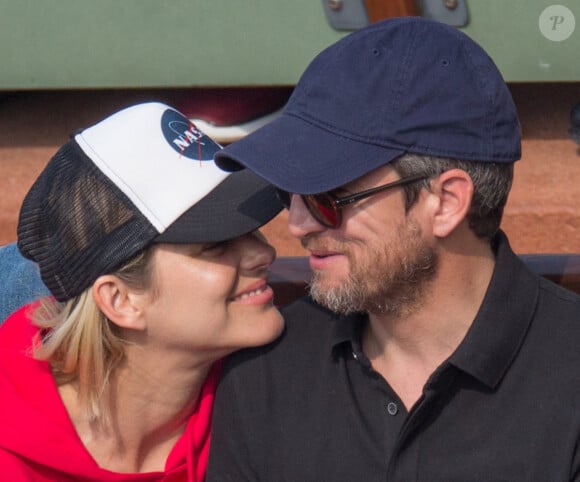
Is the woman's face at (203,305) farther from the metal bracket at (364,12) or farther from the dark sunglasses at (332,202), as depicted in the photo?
the metal bracket at (364,12)

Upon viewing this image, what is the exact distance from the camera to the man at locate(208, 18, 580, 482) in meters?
2.07

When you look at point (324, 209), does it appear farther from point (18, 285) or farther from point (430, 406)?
point (18, 285)

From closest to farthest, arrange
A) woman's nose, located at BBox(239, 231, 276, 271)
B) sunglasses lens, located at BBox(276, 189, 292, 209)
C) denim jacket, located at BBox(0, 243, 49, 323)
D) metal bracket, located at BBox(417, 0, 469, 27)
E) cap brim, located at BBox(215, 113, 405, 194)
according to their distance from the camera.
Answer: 1. cap brim, located at BBox(215, 113, 405, 194)
2. sunglasses lens, located at BBox(276, 189, 292, 209)
3. woman's nose, located at BBox(239, 231, 276, 271)
4. denim jacket, located at BBox(0, 243, 49, 323)
5. metal bracket, located at BBox(417, 0, 469, 27)

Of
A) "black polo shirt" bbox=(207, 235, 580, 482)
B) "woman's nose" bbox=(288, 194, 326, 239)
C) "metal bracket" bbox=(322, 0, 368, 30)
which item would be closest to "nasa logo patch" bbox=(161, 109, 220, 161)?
"woman's nose" bbox=(288, 194, 326, 239)

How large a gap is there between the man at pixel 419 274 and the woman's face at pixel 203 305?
0.67 feet

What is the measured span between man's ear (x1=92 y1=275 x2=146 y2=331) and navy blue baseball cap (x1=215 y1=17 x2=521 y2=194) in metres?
0.42

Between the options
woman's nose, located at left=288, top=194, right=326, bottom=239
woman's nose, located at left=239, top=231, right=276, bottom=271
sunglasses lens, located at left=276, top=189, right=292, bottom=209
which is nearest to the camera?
woman's nose, located at left=288, top=194, right=326, bottom=239

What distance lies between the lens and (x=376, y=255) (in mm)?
2143

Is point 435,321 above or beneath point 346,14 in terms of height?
above

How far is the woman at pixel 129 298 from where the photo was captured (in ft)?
7.61

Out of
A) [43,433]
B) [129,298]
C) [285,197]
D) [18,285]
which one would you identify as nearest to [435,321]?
[285,197]

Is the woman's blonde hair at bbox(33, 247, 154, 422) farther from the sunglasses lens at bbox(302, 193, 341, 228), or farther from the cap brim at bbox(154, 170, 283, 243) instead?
the sunglasses lens at bbox(302, 193, 341, 228)

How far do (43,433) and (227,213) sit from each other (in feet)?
2.10

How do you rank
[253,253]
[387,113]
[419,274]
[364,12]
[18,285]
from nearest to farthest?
[387,113] < [419,274] < [253,253] < [18,285] < [364,12]
